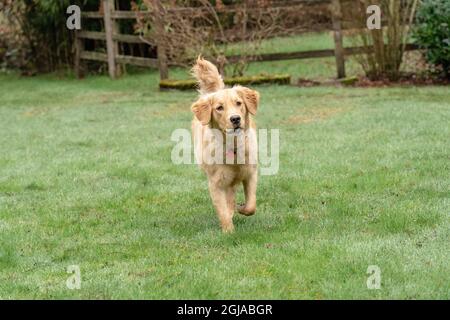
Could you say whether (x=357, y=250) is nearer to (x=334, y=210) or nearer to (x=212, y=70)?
(x=334, y=210)

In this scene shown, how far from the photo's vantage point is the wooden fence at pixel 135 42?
51.2ft

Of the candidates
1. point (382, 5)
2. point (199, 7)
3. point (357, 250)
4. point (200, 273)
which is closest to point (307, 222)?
point (357, 250)

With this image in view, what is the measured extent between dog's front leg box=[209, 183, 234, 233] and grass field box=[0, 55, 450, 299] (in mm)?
134

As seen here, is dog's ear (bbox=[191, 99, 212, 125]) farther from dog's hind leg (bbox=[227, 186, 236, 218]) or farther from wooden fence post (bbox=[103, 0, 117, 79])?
wooden fence post (bbox=[103, 0, 117, 79])

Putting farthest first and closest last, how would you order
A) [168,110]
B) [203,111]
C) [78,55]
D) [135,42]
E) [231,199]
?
[78,55] → [135,42] → [168,110] → [231,199] → [203,111]

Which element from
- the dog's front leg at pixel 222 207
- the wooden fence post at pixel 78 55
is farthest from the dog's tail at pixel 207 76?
the wooden fence post at pixel 78 55

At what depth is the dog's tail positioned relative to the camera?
7074 mm

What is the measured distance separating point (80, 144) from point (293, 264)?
6084mm

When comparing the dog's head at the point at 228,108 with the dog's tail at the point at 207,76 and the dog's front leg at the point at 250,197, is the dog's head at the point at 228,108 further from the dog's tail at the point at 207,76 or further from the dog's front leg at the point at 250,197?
the dog's tail at the point at 207,76

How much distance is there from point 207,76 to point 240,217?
4.86ft

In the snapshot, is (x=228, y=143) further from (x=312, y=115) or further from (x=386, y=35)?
(x=386, y=35)

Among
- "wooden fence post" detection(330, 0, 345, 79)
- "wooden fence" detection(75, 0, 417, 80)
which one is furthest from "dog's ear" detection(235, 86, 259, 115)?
"wooden fence post" detection(330, 0, 345, 79)

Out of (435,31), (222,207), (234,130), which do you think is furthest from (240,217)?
(435,31)

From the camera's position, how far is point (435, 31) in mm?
13992
